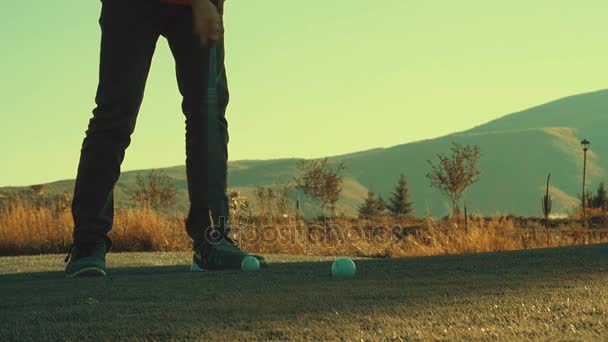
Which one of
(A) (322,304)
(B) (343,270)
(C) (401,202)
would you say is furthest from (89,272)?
(C) (401,202)

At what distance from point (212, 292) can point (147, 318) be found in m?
0.68

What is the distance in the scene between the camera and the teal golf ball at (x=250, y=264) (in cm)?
473

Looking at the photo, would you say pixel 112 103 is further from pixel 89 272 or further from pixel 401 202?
pixel 401 202

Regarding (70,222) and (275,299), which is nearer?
(275,299)

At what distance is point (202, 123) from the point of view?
4.75 meters

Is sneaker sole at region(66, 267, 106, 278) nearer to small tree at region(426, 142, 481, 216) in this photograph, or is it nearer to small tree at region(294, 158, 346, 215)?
small tree at region(426, 142, 481, 216)

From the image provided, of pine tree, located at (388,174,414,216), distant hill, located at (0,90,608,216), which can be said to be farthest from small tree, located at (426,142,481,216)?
distant hill, located at (0,90,608,216)

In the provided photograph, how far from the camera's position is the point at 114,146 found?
4.55 meters

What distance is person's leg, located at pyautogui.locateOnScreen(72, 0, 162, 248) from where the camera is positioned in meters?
4.47

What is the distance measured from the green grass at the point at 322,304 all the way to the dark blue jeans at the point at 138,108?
334 mm

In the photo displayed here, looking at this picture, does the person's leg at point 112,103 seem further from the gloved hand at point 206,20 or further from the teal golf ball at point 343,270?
the teal golf ball at point 343,270

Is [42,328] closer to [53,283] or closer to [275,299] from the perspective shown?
[275,299]

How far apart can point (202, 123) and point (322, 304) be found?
1.83m

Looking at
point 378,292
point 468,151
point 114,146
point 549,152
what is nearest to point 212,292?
point 378,292
